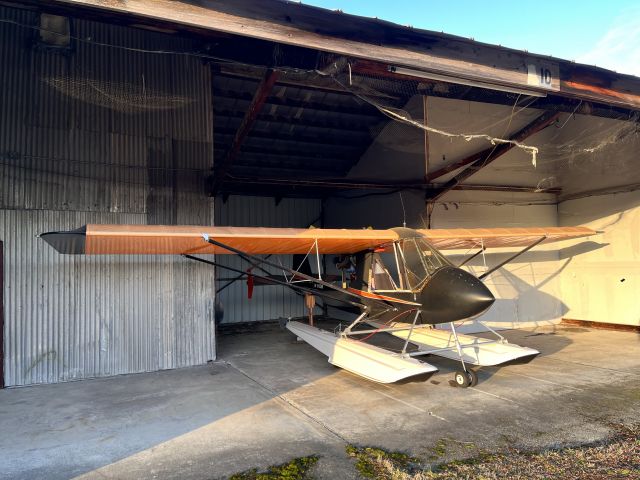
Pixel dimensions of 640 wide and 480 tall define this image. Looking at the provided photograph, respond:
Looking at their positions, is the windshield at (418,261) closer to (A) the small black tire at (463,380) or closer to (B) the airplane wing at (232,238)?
(B) the airplane wing at (232,238)

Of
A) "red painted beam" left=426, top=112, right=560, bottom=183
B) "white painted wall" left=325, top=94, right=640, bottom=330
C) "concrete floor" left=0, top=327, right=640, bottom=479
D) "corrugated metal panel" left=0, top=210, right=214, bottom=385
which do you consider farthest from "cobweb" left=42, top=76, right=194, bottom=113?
"red painted beam" left=426, top=112, right=560, bottom=183

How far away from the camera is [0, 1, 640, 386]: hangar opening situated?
5.24m

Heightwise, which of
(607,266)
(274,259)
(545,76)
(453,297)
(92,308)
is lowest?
(92,308)

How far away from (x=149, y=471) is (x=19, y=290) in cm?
435

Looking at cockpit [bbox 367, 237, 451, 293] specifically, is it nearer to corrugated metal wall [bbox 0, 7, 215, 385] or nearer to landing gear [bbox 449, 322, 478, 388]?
landing gear [bbox 449, 322, 478, 388]

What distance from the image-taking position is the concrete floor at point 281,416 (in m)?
3.64

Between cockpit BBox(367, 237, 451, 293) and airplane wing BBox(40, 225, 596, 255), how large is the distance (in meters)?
0.23

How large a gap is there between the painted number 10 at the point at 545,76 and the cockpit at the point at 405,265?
286cm

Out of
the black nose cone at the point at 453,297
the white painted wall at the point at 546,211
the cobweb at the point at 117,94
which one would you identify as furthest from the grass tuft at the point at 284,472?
the white painted wall at the point at 546,211

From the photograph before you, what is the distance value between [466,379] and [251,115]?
4.91 m

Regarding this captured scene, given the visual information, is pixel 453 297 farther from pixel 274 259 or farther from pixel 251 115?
pixel 274 259

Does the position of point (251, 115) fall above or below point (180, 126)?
below

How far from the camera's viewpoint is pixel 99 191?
6.84m

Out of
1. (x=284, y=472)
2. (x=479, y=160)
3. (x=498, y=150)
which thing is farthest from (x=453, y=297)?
(x=479, y=160)
